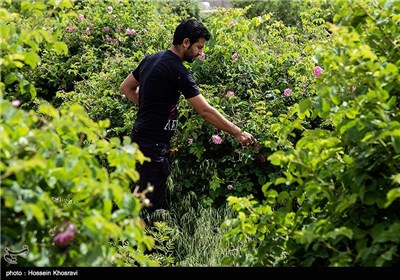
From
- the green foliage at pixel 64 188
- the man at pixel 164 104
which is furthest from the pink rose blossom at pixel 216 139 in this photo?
the green foliage at pixel 64 188

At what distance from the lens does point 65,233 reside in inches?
103

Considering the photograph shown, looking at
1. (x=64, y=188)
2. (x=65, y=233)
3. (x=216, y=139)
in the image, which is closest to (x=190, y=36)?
(x=216, y=139)

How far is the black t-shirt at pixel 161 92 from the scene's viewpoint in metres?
5.01

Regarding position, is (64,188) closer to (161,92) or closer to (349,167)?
(349,167)

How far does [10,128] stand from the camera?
8.83 ft

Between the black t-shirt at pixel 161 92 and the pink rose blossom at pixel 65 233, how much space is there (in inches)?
94.4

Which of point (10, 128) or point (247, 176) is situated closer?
point (10, 128)

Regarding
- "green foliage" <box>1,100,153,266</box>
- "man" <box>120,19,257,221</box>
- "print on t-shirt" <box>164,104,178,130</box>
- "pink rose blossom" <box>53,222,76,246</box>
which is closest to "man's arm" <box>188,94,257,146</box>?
"man" <box>120,19,257,221</box>

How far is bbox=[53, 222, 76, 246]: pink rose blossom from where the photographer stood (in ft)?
8.61

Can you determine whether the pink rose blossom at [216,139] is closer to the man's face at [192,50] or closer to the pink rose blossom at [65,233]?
the man's face at [192,50]

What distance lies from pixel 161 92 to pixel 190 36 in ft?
1.38

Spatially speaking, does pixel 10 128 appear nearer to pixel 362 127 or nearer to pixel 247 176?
pixel 362 127

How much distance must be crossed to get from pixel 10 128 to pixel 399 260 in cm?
151

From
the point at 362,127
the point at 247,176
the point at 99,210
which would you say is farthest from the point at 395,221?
the point at 247,176
